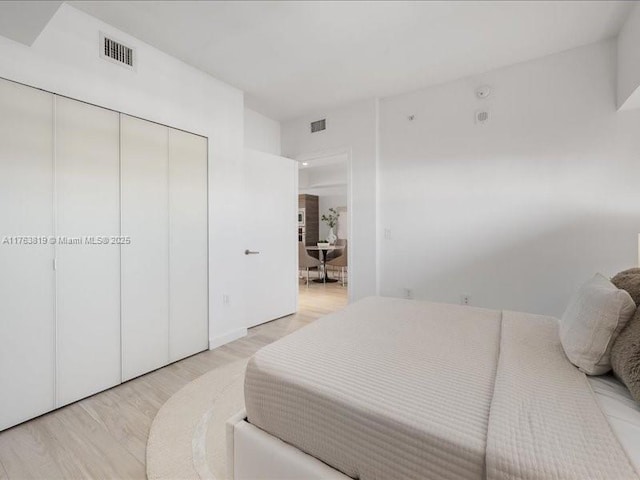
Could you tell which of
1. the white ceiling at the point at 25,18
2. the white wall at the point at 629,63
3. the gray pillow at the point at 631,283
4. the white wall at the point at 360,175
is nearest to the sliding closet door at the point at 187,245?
the white ceiling at the point at 25,18

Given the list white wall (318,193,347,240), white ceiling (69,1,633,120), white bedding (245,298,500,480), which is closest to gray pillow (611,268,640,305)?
white bedding (245,298,500,480)

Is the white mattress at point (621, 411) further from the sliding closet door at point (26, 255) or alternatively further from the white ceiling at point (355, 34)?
the sliding closet door at point (26, 255)

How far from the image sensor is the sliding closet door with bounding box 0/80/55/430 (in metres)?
1.74

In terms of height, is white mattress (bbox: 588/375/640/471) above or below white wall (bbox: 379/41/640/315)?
below

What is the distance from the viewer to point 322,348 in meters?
1.36

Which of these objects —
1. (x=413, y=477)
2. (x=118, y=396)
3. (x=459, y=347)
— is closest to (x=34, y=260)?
(x=118, y=396)

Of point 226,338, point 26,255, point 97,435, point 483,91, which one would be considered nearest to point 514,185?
point 483,91

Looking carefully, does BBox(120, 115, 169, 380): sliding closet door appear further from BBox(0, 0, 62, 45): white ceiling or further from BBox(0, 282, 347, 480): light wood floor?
BBox(0, 0, 62, 45): white ceiling

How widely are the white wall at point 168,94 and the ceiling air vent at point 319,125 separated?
109cm

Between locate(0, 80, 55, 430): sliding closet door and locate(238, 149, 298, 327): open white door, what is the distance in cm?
163

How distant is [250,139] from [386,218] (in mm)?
1942

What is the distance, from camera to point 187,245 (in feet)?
8.95

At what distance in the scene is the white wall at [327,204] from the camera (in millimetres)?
8268

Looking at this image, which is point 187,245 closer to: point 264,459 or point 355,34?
point 264,459
